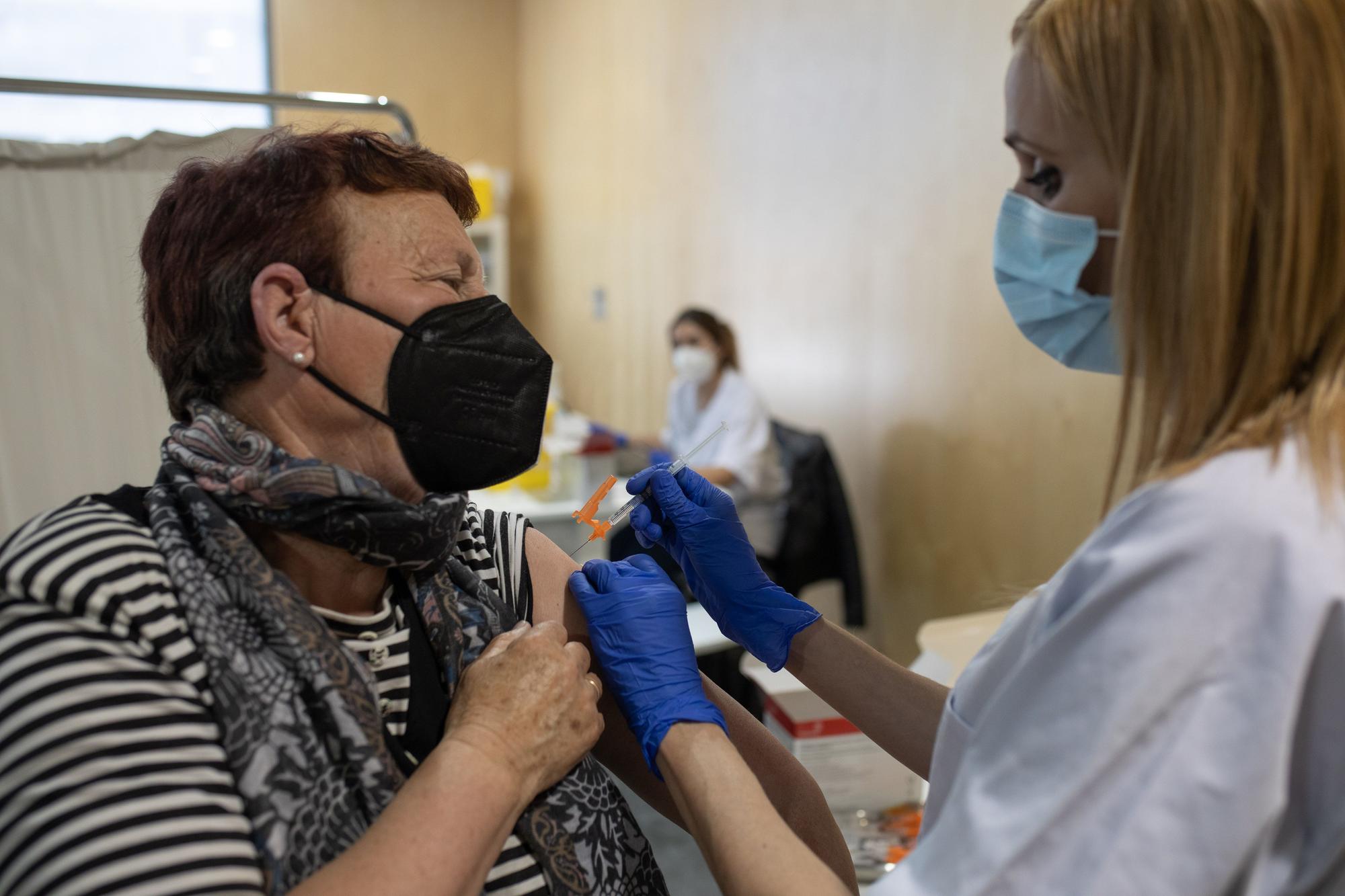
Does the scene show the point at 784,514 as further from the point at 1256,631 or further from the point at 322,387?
the point at 1256,631

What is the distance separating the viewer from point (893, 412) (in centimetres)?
349

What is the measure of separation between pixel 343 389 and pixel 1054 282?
75 centimetres

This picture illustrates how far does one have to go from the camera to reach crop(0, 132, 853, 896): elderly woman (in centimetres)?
82

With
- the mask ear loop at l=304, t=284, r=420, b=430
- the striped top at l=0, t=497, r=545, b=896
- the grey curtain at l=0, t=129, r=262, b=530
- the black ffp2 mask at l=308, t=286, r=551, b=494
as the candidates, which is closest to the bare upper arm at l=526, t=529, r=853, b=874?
the black ffp2 mask at l=308, t=286, r=551, b=494

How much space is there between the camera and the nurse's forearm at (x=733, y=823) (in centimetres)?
86

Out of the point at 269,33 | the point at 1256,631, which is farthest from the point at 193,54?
the point at 1256,631

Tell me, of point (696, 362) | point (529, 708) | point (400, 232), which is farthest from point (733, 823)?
point (696, 362)

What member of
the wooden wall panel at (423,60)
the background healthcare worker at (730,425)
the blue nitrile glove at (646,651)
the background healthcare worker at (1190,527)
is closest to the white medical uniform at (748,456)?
the background healthcare worker at (730,425)

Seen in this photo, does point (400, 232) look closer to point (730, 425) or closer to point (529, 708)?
point (529, 708)

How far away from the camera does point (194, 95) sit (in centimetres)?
193

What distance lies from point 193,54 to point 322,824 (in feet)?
20.9

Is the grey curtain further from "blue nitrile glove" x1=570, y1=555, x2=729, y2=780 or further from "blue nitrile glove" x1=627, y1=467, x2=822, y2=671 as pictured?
"blue nitrile glove" x1=570, y1=555, x2=729, y2=780

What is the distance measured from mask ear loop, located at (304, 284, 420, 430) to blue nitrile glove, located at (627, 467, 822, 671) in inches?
16.1

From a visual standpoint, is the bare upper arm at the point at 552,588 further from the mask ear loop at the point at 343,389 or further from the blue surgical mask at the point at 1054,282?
the blue surgical mask at the point at 1054,282
